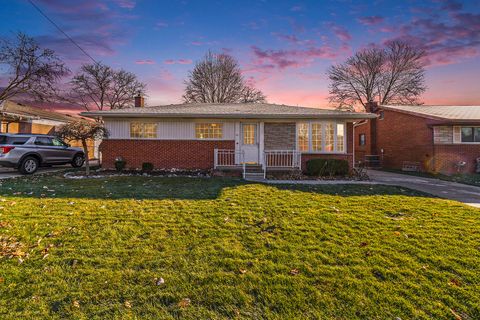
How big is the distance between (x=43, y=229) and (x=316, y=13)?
12.7 m

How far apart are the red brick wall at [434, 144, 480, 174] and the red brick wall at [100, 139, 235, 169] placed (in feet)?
41.6

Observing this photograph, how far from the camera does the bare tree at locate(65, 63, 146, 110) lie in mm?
30203

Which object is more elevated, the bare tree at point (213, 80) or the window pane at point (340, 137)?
the bare tree at point (213, 80)

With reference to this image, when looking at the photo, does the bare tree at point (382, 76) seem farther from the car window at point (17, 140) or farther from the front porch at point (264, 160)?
the car window at point (17, 140)

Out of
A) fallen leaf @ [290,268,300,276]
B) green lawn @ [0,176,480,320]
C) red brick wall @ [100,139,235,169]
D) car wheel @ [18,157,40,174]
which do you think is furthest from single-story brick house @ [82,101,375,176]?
fallen leaf @ [290,268,300,276]

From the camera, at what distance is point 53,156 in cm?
1221

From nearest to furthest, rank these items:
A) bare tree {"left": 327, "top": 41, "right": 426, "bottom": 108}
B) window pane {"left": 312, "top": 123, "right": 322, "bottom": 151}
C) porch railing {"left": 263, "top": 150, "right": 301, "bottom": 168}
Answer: porch railing {"left": 263, "top": 150, "right": 301, "bottom": 168} < window pane {"left": 312, "top": 123, "right": 322, "bottom": 151} < bare tree {"left": 327, "top": 41, "right": 426, "bottom": 108}

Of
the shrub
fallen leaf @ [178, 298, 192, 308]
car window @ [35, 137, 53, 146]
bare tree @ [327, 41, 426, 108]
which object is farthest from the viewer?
bare tree @ [327, 41, 426, 108]

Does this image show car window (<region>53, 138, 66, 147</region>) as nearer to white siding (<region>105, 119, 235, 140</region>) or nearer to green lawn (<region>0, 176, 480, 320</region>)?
white siding (<region>105, 119, 235, 140</region>)

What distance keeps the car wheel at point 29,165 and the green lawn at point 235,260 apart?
646 centimetres

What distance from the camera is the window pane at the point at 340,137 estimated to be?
39.3 ft

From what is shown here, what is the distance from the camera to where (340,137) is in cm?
1204

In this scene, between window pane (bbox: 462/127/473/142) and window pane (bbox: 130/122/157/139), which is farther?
window pane (bbox: 462/127/473/142)

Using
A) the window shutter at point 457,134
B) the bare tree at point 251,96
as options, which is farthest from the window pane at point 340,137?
the bare tree at point 251,96
